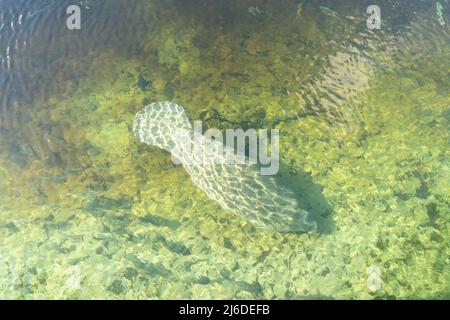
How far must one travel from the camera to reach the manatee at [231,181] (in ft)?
9.69

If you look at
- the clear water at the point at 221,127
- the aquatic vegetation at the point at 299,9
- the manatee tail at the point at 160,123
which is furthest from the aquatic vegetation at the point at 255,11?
the manatee tail at the point at 160,123

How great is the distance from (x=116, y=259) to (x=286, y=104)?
6.24 feet

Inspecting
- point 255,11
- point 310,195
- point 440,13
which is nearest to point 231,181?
point 310,195

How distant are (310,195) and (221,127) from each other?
959 mm

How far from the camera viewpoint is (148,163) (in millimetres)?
3398

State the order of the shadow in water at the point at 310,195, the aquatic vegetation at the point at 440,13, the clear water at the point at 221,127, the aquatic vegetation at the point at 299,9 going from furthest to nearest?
the aquatic vegetation at the point at 299,9
the aquatic vegetation at the point at 440,13
the shadow in water at the point at 310,195
the clear water at the point at 221,127

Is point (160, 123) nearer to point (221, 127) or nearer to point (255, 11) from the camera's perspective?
point (221, 127)

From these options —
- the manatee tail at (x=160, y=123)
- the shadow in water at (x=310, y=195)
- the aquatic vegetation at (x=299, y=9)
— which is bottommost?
the shadow in water at (x=310, y=195)

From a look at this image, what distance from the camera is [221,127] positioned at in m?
3.51

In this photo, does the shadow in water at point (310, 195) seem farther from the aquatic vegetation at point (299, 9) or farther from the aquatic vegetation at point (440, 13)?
the aquatic vegetation at point (440, 13)

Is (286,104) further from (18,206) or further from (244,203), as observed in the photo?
(18,206)

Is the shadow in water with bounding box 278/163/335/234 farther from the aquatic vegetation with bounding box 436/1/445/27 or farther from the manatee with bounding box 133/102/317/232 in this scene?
the aquatic vegetation with bounding box 436/1/445/27

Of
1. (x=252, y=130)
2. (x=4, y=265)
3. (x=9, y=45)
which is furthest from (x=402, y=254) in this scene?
(x=9, y=45)

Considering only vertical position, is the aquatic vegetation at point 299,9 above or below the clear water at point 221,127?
above
